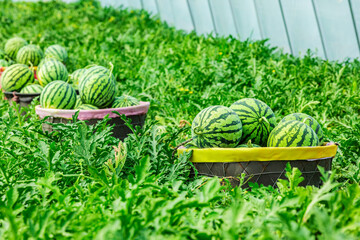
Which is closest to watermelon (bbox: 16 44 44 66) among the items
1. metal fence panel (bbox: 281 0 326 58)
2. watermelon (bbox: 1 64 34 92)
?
watermelon (bbox: 1 64 34 92)

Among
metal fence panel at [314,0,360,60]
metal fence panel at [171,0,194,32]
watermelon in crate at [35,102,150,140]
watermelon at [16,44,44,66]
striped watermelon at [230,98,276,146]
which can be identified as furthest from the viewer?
metal fence panel at [171,0,194,32]

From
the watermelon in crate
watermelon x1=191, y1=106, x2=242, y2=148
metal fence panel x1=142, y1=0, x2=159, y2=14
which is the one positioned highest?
metal fence panel x1=142, y1=0, x2=159, y2=14

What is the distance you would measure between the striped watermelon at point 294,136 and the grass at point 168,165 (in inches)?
11.3

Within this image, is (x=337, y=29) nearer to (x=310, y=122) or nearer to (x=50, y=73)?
(x=310, y=122)

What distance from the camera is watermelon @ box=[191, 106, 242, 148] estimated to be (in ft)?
7.59

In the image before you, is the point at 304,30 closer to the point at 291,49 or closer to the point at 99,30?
the point at 291,49

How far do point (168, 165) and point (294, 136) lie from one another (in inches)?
29.4

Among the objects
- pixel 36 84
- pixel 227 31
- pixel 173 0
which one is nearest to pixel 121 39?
pixel 227 31

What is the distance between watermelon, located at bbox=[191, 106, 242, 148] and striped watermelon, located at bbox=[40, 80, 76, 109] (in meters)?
1.30

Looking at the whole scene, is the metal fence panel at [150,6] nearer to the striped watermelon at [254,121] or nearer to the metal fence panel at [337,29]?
the metal fence panel at [337,29]

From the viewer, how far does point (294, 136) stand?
2.30m

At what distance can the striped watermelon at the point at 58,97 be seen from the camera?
3.16m

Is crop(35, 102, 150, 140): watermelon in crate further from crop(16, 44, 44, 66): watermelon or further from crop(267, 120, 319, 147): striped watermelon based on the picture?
crop(16, 44, 44, 66): watermelon

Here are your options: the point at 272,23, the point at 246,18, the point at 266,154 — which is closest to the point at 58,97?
the point at 266,154
